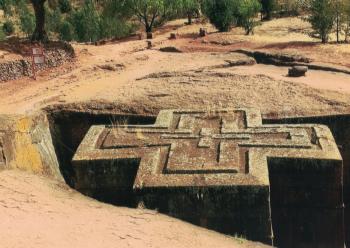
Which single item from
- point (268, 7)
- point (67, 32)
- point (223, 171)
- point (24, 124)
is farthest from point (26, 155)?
point (268, 7)

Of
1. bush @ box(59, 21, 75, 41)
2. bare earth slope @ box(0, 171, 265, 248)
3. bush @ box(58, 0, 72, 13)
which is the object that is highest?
bush @ box(58, 0, 72, 13)

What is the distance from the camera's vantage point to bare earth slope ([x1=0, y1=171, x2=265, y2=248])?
13.6 ft

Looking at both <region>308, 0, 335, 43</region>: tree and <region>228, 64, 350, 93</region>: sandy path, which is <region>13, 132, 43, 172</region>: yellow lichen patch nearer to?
<region>228, 64, 350, 93</region>: sandy path

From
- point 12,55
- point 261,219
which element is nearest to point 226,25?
point 12,55

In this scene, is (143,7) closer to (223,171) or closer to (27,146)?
(27,146)

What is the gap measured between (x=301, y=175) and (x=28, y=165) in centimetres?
326

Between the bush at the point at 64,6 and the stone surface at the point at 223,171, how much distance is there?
25.1 m

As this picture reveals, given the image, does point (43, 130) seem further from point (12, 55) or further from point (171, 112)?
point (12, 55)

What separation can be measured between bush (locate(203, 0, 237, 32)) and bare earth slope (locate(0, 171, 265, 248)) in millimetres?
15341

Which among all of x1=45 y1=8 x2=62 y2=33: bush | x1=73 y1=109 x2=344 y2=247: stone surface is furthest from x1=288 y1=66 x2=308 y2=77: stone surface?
x1=45 y1=8 x2=62 y2=33: bush

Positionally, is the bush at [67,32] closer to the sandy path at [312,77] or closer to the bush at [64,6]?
the bush at [64,6]

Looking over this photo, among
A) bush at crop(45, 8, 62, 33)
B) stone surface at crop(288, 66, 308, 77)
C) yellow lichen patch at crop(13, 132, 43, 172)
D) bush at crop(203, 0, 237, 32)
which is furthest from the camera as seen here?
bush at crop(45, 8, 62, 33)

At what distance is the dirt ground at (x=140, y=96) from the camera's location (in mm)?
4375

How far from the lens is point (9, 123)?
635 cm
